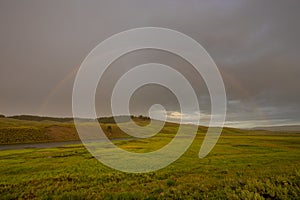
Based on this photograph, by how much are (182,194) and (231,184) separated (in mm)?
3054

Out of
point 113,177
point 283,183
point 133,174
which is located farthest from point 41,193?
point 283,183

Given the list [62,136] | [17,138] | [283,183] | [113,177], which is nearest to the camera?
[283,183]

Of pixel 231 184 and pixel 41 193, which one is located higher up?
pixel 231 184

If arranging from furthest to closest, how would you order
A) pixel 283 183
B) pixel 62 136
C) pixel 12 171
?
pixel 62 136 < pixel 12 171 < pixel 283 183

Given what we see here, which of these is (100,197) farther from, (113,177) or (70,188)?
(113,177)

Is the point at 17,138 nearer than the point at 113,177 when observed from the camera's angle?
No

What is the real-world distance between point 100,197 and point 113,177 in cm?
661

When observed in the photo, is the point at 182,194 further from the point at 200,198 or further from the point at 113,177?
the point at 113,177

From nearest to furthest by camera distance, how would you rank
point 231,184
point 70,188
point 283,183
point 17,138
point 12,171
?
1. point 283,183
2. point 231,184
3. point 70,188
4. point 12,171
5. point 17,138

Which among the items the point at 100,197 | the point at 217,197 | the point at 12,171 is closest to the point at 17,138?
the point at 12,171

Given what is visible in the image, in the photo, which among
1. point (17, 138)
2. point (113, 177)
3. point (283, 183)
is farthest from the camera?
point (17, 138)

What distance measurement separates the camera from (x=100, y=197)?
12625mm

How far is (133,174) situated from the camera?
2034cm

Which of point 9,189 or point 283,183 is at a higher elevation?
point 283,183
